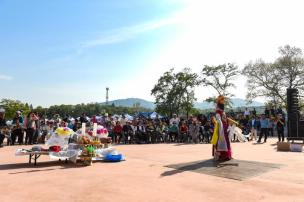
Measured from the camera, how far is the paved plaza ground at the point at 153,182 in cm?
536

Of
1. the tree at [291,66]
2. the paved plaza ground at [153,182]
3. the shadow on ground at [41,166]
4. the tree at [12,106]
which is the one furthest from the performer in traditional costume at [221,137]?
the tree at [12,106]

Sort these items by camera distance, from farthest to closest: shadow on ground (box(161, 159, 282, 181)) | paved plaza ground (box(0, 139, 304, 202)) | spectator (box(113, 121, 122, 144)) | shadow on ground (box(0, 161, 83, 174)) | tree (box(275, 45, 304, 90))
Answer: tree (box(275, 45, 304, 90))
spectator (box(113, 121, 122, 144))
shadow on ground (box(0, 161, 83, 174))
shadow on ground (box(161, 159, 282, 181))
paved plaza ground (box(0, 139, 304, 202))

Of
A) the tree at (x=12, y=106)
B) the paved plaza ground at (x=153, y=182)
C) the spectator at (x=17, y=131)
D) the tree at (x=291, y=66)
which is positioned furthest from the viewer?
the tree at (x=12, y=106)

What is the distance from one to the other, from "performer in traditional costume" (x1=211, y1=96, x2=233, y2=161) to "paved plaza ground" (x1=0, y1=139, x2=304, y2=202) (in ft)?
1.59

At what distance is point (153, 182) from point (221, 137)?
364 centimetres

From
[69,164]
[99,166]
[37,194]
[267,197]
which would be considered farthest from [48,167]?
[267,197]

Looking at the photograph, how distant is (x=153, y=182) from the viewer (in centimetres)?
647

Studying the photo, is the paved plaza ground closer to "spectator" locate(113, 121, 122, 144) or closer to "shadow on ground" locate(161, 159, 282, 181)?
"shadow on ground" locate(161, 159, 282, 181)

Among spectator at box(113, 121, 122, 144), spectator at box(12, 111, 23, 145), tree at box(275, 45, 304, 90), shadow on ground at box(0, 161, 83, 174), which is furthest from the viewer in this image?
tree at box(275, 45, 304, 90)

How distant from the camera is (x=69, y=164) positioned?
913 centimetres

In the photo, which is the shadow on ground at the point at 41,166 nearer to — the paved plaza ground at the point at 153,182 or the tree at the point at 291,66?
the paved plaza ground at the point at 153,182

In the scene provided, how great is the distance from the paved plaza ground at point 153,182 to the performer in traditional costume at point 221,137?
0.48m

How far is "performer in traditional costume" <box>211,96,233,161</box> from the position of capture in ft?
30.8

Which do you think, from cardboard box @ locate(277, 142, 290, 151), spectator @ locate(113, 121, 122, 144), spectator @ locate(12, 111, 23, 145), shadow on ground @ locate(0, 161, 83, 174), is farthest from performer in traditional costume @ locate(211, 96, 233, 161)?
spectator @ locate(12, 111, 23, 145)
